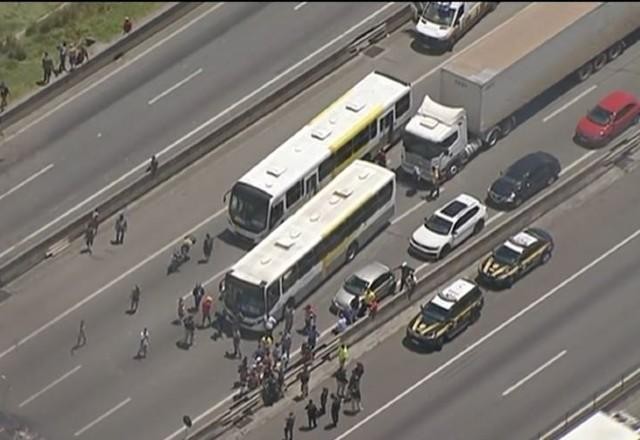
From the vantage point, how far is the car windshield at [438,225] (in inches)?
3964

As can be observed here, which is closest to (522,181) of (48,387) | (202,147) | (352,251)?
(352,251)

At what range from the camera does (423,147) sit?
104 m

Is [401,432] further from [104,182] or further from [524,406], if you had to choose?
[104,182]

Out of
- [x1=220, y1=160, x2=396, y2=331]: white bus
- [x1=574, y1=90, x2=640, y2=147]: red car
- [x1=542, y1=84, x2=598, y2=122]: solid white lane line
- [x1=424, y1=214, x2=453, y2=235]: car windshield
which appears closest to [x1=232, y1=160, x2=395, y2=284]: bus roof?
[x1=220, y1=160, x2=396, y2=331]: white bus

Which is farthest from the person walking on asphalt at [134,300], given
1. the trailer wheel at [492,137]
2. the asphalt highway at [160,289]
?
the trailer wheel at [492,137]

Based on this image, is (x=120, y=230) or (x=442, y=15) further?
(x=442, y=15)

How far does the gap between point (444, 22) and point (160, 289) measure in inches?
868

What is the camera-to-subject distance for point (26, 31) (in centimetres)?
11688

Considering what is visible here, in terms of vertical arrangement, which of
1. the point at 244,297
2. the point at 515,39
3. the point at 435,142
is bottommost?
the point at 244,297

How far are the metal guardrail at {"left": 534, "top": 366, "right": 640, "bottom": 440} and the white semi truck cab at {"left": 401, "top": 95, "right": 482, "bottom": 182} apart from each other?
15.4 meters

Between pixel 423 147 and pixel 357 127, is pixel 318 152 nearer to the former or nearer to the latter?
pixel 357 127

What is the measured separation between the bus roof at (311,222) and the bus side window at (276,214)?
116 cm

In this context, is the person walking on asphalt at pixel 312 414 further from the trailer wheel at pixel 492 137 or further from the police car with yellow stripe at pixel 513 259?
the trailer wheel at pixel 492 137

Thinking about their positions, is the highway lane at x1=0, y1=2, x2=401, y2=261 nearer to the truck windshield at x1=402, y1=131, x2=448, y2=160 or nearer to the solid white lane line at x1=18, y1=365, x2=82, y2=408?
the solid white lane line at x1=18, y1=365, x2=82, y2=408
